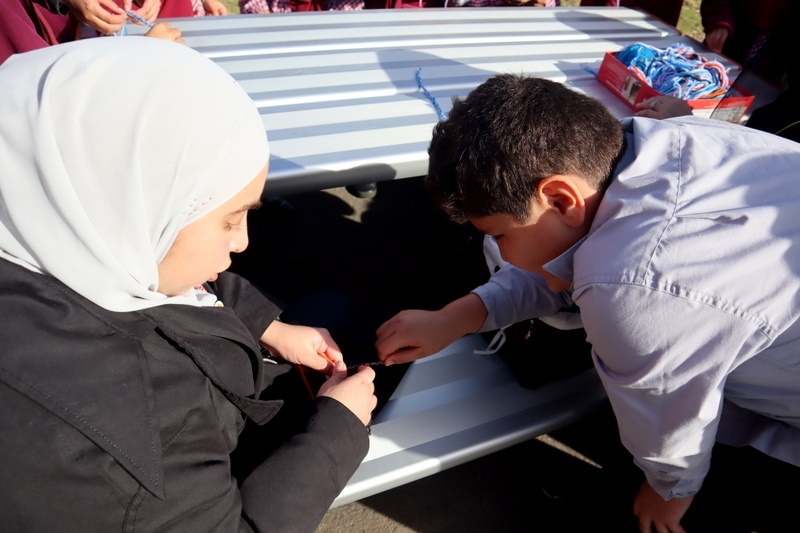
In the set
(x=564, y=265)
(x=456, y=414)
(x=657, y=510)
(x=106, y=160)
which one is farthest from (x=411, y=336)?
(x=106, y=160)

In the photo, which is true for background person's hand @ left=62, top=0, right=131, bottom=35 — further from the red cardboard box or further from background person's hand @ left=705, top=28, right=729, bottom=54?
background person's hand @ left=705, top=28, right=729, bottom=54

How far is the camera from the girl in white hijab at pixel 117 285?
31.2 inches

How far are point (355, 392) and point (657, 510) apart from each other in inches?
30.5

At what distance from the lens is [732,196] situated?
1076mm

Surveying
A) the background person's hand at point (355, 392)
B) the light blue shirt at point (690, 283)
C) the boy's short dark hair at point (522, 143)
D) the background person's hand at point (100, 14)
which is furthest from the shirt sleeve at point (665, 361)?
the background person's hand at point (100, 14)

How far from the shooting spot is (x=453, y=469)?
1948 millimetres

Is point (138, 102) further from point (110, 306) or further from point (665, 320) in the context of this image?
point (665, 320)

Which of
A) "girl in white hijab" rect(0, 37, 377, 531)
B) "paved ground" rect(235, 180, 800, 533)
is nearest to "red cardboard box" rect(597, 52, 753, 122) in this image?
"paved ground" rect(235, 180, 800, 533)

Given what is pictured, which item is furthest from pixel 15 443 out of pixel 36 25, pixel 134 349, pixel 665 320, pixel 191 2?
pixel 191 2

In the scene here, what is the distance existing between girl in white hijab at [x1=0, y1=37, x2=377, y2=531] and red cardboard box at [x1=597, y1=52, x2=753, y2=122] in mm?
1355

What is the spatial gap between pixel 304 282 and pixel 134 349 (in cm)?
155

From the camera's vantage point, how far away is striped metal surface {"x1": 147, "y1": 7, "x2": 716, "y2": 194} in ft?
5.20

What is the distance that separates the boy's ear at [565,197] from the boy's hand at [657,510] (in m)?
0.70

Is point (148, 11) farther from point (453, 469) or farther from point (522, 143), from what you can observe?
point (453, 469)
